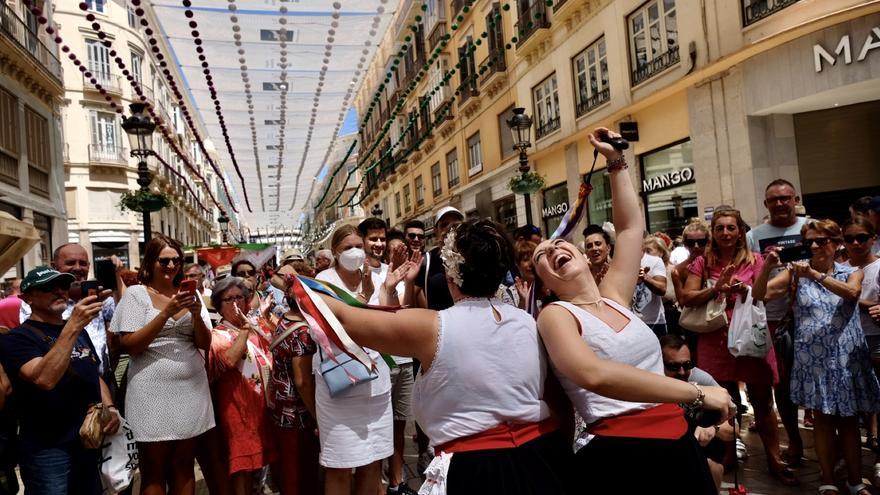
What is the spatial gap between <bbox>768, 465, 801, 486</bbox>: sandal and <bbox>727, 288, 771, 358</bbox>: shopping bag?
0.83 meters

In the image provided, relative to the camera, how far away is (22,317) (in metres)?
5.10

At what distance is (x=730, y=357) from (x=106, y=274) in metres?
4.63

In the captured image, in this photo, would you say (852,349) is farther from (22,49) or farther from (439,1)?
(439,1)

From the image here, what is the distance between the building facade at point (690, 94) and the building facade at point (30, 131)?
30.5ft

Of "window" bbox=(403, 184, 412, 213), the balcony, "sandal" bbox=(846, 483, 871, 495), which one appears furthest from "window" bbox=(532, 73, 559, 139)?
the balcony

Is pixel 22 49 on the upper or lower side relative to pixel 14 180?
upper

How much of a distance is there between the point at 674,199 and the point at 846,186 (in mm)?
3274

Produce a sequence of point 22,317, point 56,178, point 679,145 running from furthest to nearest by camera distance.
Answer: point 56,178
point 679,145
point 22,317

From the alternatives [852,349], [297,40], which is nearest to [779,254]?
[852,349]

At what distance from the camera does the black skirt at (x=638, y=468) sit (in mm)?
2094

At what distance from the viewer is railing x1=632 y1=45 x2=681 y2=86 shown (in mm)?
12922

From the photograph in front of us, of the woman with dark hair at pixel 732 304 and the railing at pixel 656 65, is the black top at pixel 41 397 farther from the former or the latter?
the railing at pixel 656 65

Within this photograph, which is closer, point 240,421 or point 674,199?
point 240,421

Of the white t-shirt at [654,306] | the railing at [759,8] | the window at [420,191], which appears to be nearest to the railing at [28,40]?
the white t-shirt at [654,306]
